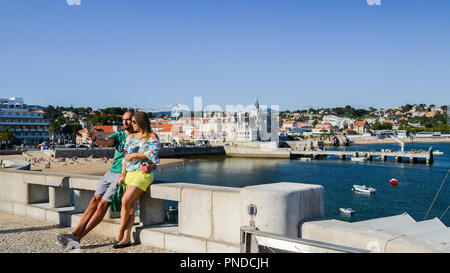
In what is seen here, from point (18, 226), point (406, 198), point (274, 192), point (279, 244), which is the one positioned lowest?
point (406, 198)

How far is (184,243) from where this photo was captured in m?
5.62

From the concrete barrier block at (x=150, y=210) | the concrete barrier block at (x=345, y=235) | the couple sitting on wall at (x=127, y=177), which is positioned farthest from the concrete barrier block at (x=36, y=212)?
the concrete barrier block at (x=345, y=235)

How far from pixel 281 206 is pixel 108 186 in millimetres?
2889

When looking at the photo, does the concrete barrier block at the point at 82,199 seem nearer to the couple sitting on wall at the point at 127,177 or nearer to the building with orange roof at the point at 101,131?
the building with orange roof at the point at 101,131

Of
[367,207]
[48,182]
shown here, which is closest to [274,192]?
[48,182]

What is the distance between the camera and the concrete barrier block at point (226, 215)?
5.12 metres

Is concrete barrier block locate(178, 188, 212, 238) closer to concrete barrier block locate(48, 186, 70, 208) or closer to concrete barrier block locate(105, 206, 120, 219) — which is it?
concrete barrier block locate(105, 206, 120, 219)

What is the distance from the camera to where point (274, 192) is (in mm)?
4488

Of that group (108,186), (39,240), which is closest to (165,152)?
(39,240)

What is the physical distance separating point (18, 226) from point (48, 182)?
925 mm

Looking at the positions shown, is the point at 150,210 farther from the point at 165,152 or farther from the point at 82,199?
the point at 165,152

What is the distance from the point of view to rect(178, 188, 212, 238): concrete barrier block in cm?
546
